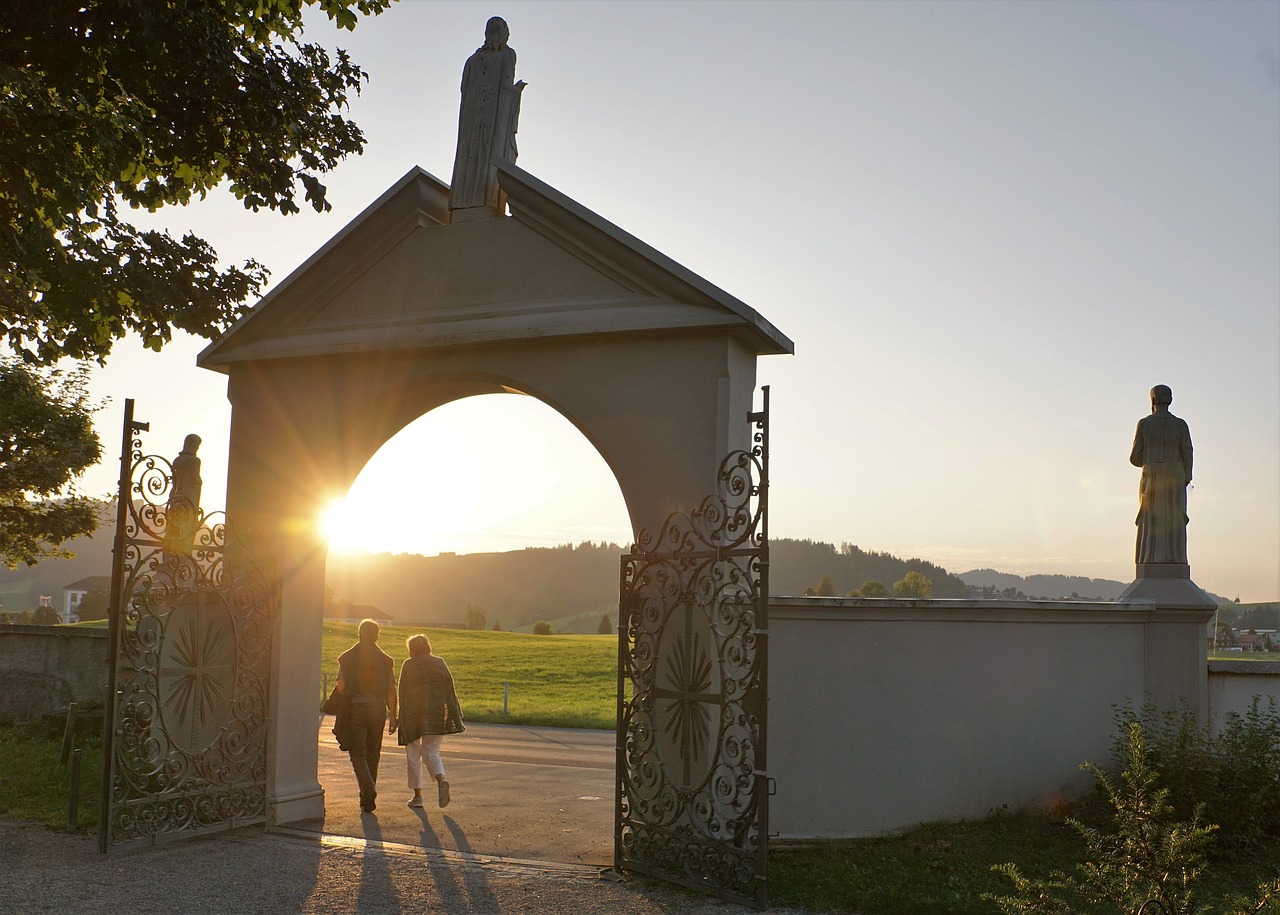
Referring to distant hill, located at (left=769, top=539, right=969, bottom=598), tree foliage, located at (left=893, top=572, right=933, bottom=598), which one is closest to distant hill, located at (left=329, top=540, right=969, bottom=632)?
distant hill, located at (left=769, top=539, right=969, bottom=598)

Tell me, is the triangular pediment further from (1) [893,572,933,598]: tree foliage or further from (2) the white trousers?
(1) [893,572,933,598]: tree foliage

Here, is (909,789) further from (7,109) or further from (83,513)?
(83,513)

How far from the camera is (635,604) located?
8680 mm

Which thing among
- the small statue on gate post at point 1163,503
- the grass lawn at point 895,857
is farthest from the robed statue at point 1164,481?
the grass lawn at point 895,857

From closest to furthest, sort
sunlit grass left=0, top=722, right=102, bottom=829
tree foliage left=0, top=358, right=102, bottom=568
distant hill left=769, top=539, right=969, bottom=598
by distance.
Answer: sunlit grass left=0, top=722, right=102, bottom=829 → tree foliage left=0, top=358, right=102, bottom=568 → distant hill left=769, top=539, right=969, bottom=598

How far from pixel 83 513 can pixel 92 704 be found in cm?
898

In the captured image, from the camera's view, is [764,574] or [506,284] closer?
[764,574]

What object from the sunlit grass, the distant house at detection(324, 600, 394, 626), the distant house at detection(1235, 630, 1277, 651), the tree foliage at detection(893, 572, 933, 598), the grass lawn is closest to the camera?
the grass lawn

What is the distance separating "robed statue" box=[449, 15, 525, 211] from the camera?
10094 mm

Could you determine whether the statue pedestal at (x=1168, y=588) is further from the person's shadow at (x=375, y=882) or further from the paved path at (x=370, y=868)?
the person's shadow at (x=375, y=882)

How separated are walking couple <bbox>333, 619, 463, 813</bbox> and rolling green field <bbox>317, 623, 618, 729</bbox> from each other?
3653mm

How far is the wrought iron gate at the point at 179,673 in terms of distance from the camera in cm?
873

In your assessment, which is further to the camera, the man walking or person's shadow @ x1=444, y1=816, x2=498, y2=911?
the man walking

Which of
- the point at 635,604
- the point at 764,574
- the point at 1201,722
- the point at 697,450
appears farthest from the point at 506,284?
the point at 1201,722
